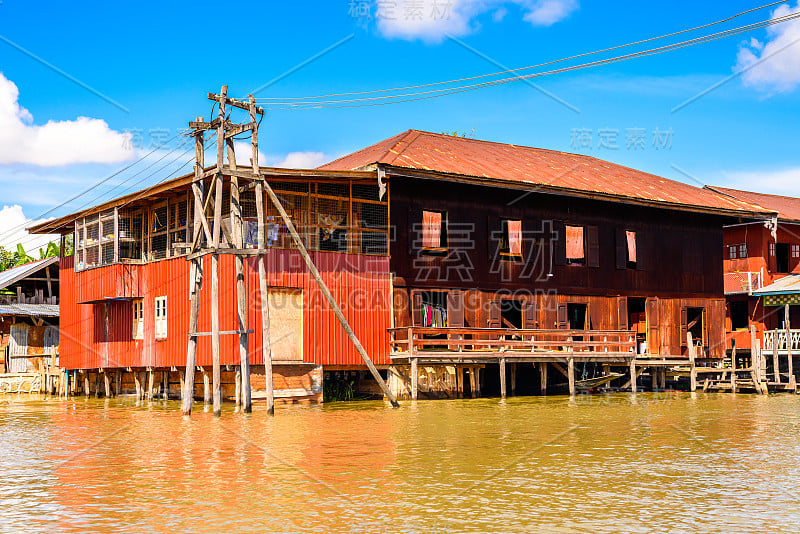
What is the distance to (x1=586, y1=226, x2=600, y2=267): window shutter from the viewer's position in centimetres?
3222

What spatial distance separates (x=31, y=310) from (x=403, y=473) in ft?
105

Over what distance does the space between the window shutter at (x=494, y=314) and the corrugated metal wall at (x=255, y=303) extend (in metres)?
3.93

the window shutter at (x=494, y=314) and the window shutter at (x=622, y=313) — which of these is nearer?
the window shutter at (x=494, y=314)

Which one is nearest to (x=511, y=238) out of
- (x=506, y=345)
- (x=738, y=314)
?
(x=506, y=345)

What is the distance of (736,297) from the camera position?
40969 millimetres

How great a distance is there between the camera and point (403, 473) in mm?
12391

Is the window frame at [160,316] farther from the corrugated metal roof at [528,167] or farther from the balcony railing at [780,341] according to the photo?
the balcony railing at [780,341]

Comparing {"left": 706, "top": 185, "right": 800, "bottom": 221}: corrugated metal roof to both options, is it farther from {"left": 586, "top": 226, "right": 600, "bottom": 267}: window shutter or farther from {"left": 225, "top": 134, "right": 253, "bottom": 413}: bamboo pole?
{"left": 225, "top": 134, "right": 253, "bottom": 413}: bamboo pole

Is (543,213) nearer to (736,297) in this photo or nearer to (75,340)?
(736,297)

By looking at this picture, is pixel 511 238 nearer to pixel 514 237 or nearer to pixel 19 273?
pixel 514 237

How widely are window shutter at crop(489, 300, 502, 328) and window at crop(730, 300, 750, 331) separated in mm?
17011

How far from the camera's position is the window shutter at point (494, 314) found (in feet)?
96.9

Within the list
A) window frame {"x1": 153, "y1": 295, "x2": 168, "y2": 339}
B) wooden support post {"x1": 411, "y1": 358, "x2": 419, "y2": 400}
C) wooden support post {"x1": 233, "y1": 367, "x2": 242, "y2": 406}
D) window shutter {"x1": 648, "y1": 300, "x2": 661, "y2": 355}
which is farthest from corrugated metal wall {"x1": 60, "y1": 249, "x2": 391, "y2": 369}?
window shutter {"x1": 648, "y1": 300, "x2": 661, "y2": 355}

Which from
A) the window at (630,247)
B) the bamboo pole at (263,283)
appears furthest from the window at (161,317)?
the window at (630,247)
